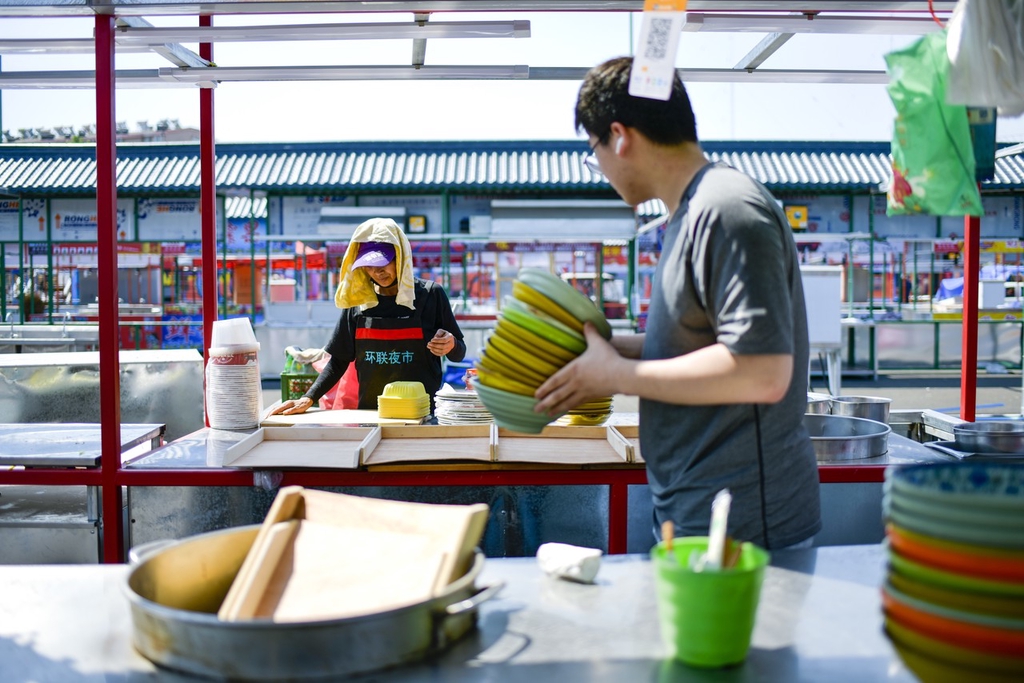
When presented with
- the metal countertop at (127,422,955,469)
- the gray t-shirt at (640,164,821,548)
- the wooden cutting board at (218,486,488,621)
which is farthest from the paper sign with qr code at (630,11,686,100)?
the metal countertop at (127,422,955,469)

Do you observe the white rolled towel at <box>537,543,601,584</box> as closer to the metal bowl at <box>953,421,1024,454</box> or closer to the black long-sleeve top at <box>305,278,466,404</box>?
the metal bowl at <box>953,421,1024,454</box>

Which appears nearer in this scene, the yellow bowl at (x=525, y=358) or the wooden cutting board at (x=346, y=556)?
the wooden cutting board at (x=346, y=556)

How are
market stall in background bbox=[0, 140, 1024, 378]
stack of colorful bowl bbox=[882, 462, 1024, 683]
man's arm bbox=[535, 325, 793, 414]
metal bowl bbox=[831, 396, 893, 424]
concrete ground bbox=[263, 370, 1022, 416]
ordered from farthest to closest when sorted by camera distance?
market stall in background bbox=[0, 140, 1024, 378]
concrete ground bbox=[263, 370, 1022, 416]
metal bowl bbox=[831, 396, 893, 424]
man's arm bbox=[535, 325, 793, 414]
stack of colorful bowl bbox=[882, 462, 1024, 683]

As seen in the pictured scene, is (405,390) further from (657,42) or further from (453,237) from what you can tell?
(453,237)

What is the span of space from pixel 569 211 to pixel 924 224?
22.9 ft

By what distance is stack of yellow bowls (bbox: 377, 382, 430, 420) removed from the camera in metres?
3.50

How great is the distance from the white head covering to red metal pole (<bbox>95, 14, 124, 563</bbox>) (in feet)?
4.04

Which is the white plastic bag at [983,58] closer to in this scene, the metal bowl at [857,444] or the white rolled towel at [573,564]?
the white rolled towel at [573,564]

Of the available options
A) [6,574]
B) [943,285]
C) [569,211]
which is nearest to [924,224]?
[943,285]

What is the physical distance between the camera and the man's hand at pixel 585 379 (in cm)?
159

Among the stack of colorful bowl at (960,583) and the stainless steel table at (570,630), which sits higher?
the stack of colorful bowl at (960,583)

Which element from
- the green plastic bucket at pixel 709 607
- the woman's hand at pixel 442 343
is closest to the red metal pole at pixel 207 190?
the woman's hand at pixel 442 343

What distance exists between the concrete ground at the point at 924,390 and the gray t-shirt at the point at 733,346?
319 inches

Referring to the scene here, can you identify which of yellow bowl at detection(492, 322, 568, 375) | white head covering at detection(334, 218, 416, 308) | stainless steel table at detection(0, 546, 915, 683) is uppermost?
white head covering at detection(334, 218, 416, 308)
